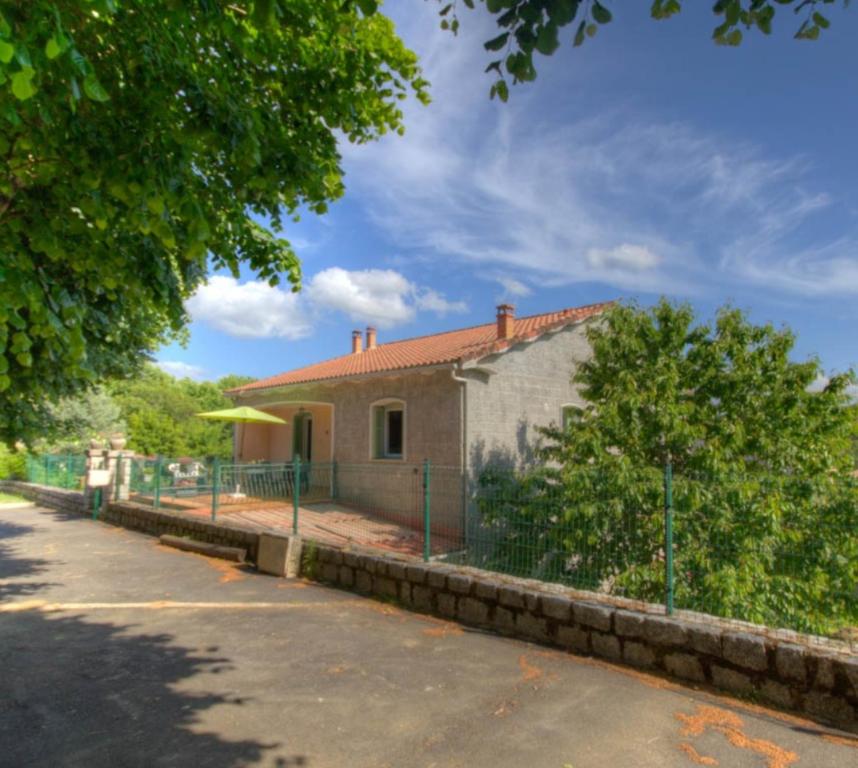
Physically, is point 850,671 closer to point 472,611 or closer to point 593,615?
point 593,615

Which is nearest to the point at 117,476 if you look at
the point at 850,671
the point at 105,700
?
the point at 105,700

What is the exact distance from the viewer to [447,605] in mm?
6441

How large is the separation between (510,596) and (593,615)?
3.05 ft

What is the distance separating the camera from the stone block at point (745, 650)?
4355 mm

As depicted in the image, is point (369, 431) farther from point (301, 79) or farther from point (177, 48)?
point (177, 48)

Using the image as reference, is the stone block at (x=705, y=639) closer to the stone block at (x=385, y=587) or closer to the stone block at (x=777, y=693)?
the stone block at (x=777, y=693)

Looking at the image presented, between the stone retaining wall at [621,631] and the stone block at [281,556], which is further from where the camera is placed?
the stone block at [281,556]

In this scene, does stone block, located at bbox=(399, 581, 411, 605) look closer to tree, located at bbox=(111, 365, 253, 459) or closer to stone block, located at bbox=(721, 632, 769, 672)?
stone block, located at bbox=(721, 632, 769, 672)

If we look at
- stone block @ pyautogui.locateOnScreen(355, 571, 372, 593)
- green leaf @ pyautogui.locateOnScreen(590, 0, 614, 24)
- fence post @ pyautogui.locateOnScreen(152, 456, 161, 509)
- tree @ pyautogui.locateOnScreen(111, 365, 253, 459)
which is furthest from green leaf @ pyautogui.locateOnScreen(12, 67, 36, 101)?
tree @ pyautogui.locateOnScreen(111, 365, 253, 459)

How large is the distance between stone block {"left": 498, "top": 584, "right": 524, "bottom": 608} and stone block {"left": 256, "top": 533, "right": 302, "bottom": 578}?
142 inches

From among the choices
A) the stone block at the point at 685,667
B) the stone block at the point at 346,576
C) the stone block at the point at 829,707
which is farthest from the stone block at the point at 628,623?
the stone block at the point at 346,576

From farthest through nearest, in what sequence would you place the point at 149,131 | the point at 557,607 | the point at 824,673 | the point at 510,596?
the point at 510,596 < the point at 557,607 < the point at 824,673 < the point at 149,131

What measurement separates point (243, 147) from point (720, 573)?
674 centimetres

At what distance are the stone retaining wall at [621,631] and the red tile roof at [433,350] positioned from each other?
19.2ft
